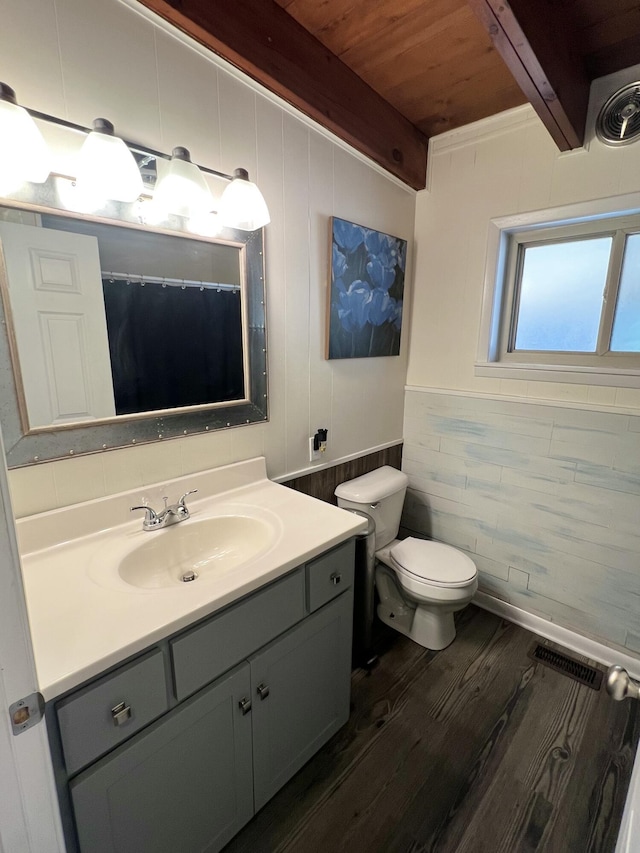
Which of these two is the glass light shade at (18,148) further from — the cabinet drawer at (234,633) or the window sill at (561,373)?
the window sill at (561,373)

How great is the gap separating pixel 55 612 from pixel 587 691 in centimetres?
199

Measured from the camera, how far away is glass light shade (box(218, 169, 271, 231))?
4.17ft

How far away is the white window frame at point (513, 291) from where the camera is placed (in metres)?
1.65

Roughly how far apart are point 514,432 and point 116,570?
175 centimetres

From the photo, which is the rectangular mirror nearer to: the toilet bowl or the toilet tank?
the toilet tank

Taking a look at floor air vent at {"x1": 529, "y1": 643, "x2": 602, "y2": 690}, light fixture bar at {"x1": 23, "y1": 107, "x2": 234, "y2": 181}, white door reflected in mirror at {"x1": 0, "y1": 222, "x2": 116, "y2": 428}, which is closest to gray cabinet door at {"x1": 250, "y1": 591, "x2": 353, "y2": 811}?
white door reflected in mirror at {"x1": 0, "y1": 222, "x2": 116, "y2": 428}

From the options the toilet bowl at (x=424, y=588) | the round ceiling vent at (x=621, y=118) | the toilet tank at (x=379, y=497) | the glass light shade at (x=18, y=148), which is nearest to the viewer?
the glass light shade at (x=18, y=148)

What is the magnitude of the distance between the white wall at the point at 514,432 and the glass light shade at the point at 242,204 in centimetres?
115

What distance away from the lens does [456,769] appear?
4.53 feet

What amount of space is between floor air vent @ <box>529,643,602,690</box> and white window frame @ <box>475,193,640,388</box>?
1.24m

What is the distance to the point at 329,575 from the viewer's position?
1264 millimetres

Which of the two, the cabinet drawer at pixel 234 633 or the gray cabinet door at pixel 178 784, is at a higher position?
the cabinet drawer at pixel 234 633

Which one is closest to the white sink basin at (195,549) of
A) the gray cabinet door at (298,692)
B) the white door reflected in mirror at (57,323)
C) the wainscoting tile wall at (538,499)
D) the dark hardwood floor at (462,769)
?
the gray cabinet door at (298,692)

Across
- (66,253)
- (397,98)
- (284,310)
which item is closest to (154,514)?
(66,253)
